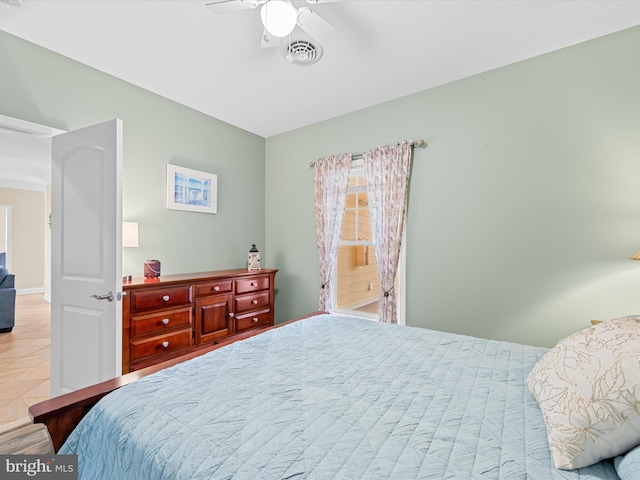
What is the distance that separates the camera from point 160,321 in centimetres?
248

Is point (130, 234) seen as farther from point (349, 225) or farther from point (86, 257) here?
point (349, 225)

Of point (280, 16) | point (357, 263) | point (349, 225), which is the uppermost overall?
point (280, 16)

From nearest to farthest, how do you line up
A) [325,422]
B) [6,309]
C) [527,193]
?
[325,422], [527,193], [6,309]

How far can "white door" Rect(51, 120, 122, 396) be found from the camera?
208cm

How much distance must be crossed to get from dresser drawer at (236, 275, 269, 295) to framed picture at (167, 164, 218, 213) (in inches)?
37.0

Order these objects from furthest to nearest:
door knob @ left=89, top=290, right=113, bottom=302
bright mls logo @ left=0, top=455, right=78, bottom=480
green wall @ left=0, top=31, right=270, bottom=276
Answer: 1. green wall @ left=0, top=31, right=270, bottom=276
2. door knob @ left=89, top=290, right=113, bottom=302
3. bright mls logo @ left=0, top=455, right=78, bottom=480

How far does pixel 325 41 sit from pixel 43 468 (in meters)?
2.72

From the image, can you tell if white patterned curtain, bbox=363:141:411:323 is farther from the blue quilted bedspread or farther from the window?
the blue quilted bedspread

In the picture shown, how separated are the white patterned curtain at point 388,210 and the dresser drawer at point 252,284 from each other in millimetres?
1303

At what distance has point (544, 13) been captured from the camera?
2010 mm

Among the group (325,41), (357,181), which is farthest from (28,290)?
(325,41)

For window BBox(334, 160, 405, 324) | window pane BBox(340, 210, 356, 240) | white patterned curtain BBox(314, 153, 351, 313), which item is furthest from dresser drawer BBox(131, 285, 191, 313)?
window pane BBox(340, 210, 356, 240)

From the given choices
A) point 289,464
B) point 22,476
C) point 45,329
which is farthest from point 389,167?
point 45,329

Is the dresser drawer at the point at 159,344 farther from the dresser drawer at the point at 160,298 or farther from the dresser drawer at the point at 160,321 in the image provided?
the dresser drawer at the point at 160,298
